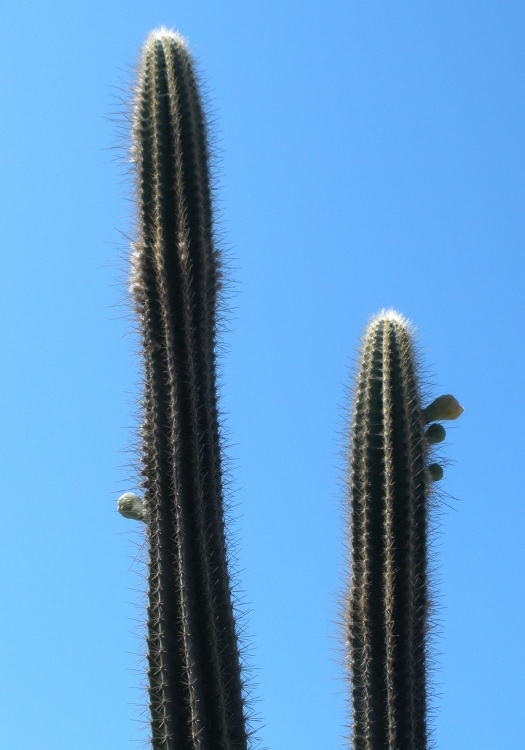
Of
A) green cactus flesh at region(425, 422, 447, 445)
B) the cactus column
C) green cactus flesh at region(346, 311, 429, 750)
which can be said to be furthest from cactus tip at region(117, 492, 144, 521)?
green cactus flesh at region(425, 422, 447, 445)

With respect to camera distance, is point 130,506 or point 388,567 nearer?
point 130,506

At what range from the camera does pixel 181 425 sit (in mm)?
5645

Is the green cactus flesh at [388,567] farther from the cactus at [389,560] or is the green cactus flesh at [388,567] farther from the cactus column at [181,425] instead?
the cactus column at [181,425]

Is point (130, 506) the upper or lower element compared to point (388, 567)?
upper

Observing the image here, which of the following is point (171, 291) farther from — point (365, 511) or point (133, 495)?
point (365, 511)

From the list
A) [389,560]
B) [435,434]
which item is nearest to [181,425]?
[389,560]

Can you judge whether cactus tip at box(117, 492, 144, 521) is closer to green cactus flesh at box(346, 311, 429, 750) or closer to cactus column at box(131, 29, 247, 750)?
cactus column at box(131, 29, 247, 750)

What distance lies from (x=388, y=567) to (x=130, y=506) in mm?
1581

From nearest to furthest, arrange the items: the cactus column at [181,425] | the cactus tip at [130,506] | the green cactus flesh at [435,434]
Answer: the cactus column at [181,425] < the cactus tip at [130,506] < the green cactus flesh at [435,434]

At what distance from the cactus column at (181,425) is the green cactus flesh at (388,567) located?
3.28ft

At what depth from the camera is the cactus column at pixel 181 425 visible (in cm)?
529

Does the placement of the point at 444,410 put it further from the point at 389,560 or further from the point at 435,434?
the point at 389,560

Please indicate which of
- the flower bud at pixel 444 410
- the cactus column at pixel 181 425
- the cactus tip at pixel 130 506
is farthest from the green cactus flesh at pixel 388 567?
the cactus tip at pixel 130 506

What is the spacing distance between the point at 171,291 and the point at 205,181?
772mm
